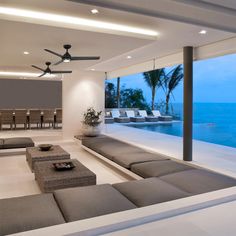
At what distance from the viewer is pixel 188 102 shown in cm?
524

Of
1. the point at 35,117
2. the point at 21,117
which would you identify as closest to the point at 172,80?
the point at 35,117

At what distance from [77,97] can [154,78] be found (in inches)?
252

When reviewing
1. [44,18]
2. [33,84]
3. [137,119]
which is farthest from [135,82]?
[44,18]

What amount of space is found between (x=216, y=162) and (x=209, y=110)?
951 cm

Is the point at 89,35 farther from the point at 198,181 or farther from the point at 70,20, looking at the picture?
the point at 198,181

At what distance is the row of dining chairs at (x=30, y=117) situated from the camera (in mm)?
9258

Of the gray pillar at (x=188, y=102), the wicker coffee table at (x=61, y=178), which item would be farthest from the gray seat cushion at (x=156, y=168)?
the gray pillar at (x=188, y=102)

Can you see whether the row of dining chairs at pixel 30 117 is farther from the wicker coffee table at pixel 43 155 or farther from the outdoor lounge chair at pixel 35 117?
the wicker coffee table at pixel 43 155

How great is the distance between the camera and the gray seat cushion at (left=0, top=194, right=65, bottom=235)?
222 cm

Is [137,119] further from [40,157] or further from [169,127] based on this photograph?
[40,157]

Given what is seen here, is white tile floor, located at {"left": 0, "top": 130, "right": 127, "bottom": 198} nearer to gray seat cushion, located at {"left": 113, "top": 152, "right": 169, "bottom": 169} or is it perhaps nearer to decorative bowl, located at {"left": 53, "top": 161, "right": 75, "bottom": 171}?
gray seat cushion, located at {"left": 113, "top": 152, "right": 169, "bottom": 169}

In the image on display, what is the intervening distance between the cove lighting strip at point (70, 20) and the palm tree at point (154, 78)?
9.72 metres

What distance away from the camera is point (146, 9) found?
2.66 m

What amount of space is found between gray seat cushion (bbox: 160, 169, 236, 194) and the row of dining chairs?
23.1 ft
